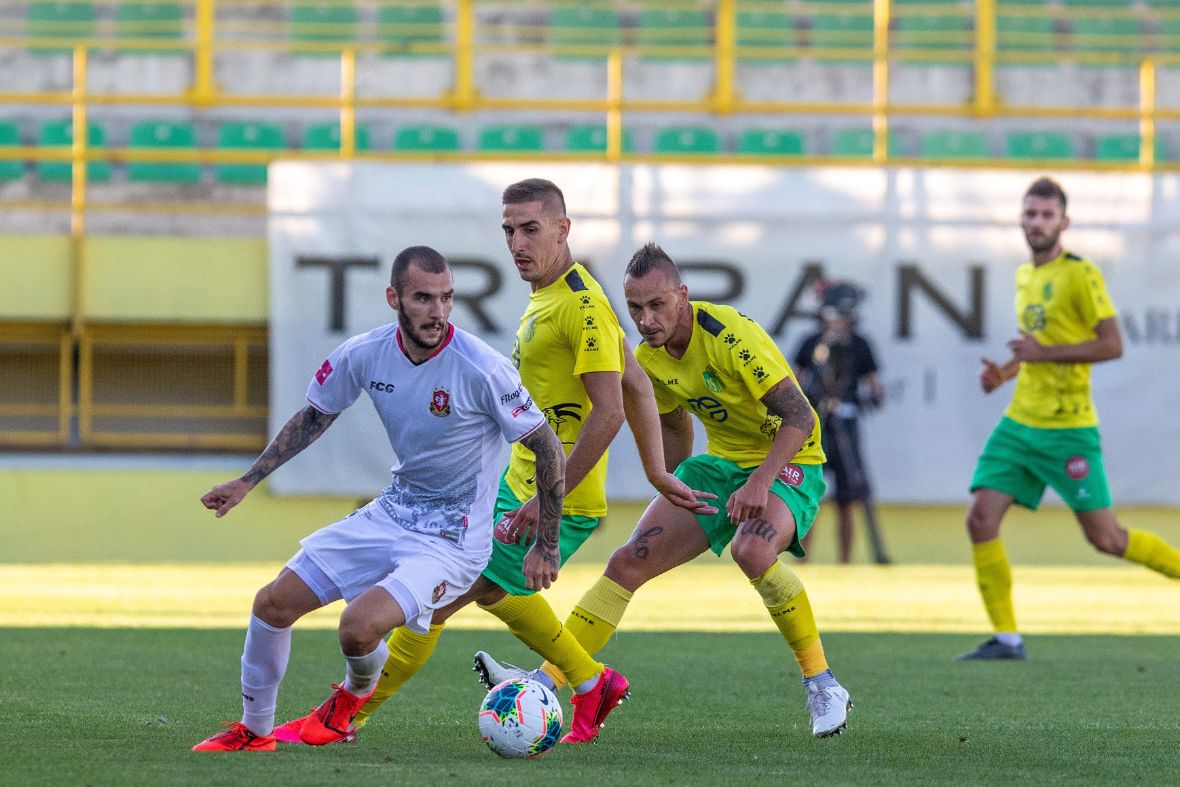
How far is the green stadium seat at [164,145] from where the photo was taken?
60.9ft

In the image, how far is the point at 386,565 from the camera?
5.38 m

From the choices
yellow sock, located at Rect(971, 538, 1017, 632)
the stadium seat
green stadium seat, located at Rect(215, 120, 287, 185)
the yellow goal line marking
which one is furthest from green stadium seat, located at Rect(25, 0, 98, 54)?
yellow sock, located at Rect(971, 538, 1017, 632)

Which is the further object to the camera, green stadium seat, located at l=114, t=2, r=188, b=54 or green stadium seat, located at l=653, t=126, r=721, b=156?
green stadium seat, located at l=114, t=2, r=188, b=54

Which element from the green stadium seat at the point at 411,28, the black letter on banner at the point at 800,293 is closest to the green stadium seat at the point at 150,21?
the green stadium seat at the point at 411,28

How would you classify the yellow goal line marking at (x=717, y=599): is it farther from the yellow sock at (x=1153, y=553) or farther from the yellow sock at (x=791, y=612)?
the yellow sock at (x=791, y=612)

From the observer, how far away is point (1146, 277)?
15930mm

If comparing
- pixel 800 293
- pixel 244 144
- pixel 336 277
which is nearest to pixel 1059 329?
pixel 800 293

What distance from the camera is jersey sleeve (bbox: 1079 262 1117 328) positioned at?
28.6 feet

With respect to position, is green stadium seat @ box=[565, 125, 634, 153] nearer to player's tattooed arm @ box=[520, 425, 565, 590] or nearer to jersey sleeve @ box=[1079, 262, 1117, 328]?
jersey sleeve @ box=[1079, 262, 1117, 328]

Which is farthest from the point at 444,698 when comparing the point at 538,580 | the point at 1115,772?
the point at 1115,772

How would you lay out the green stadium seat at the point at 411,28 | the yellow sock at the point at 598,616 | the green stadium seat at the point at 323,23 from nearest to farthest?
the yellow sock at the point at 598,616, the green stadium seat at the point at 411,28, the green stadium seat at the point at 323,23

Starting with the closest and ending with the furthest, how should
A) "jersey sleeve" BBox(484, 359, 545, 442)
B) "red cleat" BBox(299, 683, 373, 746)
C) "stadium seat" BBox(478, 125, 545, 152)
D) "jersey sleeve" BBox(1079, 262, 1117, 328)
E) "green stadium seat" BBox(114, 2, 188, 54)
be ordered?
"jersey sleeve" BBox(484, 359, 545, 442)
"red cleat" BBox(299, 683, 373, 746)
"jersey sleeve" BBox(1079, 262, 1117, 328)
"stadium seat" BBox(478, 125, 545, 152)
"green stadium seat" BBox(114, 2, 188, 54)

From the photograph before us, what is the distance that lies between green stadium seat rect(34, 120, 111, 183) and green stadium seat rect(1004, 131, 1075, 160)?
9512 millimetres

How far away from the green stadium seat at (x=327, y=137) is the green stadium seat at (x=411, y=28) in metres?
1.22
